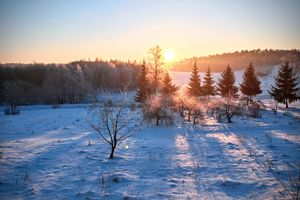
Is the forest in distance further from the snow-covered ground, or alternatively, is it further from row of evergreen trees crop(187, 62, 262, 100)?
the snow-covered ground

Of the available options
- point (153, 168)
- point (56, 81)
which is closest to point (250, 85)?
point (153, 168)

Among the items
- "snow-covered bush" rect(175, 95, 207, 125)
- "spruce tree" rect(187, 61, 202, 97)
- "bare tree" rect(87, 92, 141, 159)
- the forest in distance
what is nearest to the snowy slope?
"bare tree" rect(87, 92, 141, 159)

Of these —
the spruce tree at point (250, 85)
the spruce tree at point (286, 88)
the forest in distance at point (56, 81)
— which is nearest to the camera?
the spruce tree at point (286, 88)

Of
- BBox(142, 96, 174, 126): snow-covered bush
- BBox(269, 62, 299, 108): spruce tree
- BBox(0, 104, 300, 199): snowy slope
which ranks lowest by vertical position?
BBox(0, 104, 300, 199): snowy slope

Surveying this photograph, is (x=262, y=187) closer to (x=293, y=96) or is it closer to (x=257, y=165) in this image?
(x=257, y=165)

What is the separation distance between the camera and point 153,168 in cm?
1046

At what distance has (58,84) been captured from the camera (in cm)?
6525

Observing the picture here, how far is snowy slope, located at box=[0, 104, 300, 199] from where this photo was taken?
26.7ft

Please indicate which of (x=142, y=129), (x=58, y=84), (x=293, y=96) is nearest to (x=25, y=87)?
(x=58, y=84)

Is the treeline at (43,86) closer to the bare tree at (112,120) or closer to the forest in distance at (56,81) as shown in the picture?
the forest in distance at (56,81)

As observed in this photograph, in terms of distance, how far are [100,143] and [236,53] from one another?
200044 millimetres

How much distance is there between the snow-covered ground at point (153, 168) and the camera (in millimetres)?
8141

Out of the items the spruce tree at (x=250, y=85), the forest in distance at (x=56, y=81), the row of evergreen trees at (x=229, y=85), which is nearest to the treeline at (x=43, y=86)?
the forest in distance at (x=56, y=81)

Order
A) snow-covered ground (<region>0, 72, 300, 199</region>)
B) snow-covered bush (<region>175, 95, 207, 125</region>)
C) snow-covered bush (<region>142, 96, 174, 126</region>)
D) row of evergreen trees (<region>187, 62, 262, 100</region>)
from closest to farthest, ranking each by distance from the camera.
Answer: snow-covered ground (<region>0, 72, 300, 199</region>)
snow-covered bush (<region>142, 96, 174, 126</region>)
snow-covered bush (<region>175, 95, 207, 125</region>)
row of evergreen trees (<region>187, 62, 262, 100</region>)
